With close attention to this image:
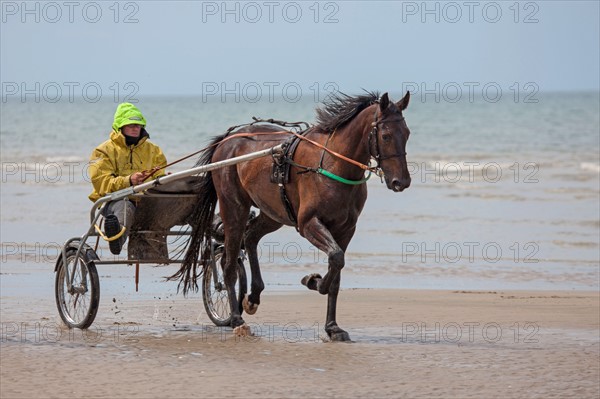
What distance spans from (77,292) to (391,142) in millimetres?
2912

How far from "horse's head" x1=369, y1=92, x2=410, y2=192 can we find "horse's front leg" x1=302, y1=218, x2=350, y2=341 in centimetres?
61

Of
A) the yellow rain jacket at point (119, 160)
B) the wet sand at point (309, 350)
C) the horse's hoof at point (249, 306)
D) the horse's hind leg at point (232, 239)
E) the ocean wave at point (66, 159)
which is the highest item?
the ocean wave at point (66, 159)

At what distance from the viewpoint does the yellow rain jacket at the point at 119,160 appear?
9445mm

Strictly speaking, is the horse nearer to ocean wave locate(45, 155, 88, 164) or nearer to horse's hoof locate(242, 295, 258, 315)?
horse's hoof locate(242, 295, 258, 315)

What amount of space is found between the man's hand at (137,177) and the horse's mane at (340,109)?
1.47 m

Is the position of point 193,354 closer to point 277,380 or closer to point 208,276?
point 277,380

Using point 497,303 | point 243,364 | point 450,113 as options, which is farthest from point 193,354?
point 450,113

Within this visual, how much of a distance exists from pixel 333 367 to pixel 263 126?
8.92ft

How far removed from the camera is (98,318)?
10156mm

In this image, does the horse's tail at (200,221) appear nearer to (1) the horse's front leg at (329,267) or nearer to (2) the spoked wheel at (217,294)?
(2) the spoked wheel at (217,294)

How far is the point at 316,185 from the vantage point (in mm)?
8719

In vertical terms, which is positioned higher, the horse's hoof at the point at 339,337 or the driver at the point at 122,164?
the driver at the point at 122,164

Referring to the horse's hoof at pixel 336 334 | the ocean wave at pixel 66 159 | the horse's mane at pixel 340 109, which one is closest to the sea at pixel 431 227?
the ocean wave at pixel 66 159

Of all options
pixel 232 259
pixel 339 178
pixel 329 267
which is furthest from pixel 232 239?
pixel 339 178
